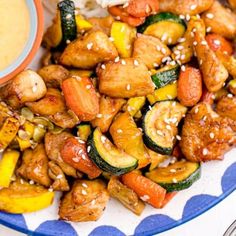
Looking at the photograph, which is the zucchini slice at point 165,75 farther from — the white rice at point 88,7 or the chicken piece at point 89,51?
the white rice at point 88,7

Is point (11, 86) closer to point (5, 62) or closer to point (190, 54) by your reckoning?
point (5, 62)

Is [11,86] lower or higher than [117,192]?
higher

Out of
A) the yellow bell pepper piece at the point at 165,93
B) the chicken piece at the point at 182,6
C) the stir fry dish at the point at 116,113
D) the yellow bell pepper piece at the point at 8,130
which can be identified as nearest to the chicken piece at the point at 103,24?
the stir fry dish at the point at 116,113

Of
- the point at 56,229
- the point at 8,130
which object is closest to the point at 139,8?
the point at 8,130

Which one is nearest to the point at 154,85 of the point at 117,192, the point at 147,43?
the point at 147,43

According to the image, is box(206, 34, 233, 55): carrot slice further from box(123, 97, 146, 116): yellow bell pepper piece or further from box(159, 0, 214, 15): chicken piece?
box(123, 97, 146, 116): yellow bell pepper piece

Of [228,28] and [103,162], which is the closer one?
[103,162]
